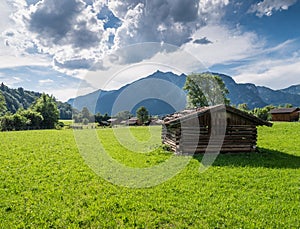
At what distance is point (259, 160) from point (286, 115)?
232ft

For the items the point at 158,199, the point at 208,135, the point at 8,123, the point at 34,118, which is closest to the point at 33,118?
the point at 34,118

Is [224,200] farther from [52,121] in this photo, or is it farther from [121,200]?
[52,121]

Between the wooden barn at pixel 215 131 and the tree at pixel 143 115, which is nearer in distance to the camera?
the wooden barn at pixel 215 131

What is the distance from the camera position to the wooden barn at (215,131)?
57.0ft

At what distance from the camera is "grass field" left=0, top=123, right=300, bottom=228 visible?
7176 mm

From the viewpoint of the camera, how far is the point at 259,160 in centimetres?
1503

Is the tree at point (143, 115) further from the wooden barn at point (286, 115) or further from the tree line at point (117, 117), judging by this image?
the wooden barn at point (286, 115)

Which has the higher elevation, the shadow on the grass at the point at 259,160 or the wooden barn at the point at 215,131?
the wooden barn at the point at 215,131

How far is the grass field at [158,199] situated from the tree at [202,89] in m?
48.6

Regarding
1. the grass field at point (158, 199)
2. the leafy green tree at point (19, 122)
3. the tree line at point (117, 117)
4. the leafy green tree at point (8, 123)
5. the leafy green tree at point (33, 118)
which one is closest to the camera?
the grass field at point (158, 199)

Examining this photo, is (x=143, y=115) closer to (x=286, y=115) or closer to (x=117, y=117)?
(x=117, y=117)

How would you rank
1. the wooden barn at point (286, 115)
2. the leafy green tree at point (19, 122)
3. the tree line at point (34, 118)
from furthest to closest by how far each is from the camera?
the wooden barn at point (286, 115)
the leafy green tree at point (19, 122)
the tree line at point (34, 118)

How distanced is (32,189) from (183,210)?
643 cm

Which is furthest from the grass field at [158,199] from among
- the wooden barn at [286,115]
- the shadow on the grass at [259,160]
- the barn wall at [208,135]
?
the wooden barn at [286,115]
